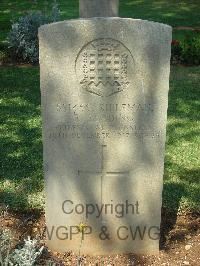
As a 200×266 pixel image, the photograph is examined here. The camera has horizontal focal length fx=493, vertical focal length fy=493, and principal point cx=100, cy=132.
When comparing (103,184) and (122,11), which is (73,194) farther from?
(122,11)

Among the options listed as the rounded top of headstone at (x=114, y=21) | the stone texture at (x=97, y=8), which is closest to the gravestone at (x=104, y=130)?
the rounded top of headstone at (x=114, y=21)

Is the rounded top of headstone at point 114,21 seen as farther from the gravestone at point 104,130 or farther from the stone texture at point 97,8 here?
the stone texture at point 97,8

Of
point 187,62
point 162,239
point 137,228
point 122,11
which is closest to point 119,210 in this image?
point 137,228

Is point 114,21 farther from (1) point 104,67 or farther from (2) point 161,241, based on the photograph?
(2) point 161,241

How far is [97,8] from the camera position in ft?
27.8

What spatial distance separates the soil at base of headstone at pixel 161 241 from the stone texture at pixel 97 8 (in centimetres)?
469

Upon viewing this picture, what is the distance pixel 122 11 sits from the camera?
1814cm

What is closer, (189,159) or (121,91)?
(121,91)

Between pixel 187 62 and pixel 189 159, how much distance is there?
5.31m

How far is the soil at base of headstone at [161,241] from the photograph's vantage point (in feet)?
12.9

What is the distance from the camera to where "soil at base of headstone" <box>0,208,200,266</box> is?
12.9 ft

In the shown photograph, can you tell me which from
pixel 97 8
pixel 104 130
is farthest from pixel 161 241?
pixel 97 8

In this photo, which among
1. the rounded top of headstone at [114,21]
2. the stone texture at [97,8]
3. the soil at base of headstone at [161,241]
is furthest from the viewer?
the stone texture at [97,8]

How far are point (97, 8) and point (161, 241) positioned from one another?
5281 mm
